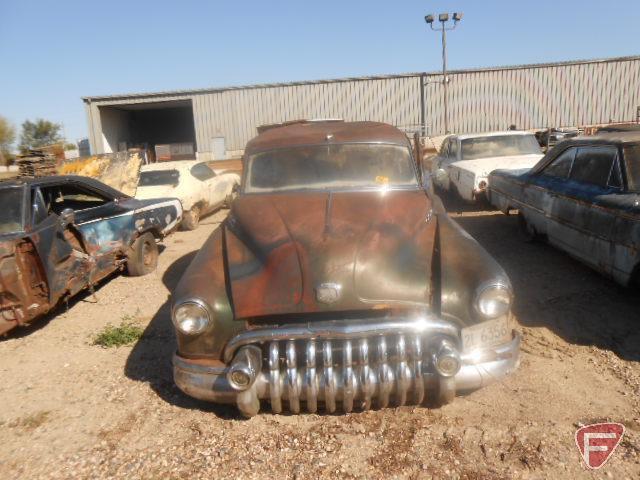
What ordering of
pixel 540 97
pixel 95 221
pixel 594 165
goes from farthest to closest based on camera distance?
pixel 540 97 → pixel 95 221 → pixel 594 165

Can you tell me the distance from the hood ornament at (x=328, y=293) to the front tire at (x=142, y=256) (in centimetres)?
436

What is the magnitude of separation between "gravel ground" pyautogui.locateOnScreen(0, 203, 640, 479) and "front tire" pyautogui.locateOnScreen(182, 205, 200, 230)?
5246 millimetres

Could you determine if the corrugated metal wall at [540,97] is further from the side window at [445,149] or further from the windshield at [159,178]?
the windshield at [159,178]

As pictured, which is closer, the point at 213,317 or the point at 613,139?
the point at 213,317

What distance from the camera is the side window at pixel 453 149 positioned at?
10.7 m

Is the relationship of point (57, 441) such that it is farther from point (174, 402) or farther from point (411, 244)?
point (411, 244)

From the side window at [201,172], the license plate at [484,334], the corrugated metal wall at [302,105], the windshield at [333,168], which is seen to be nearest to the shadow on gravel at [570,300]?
the license plate at [484,334]

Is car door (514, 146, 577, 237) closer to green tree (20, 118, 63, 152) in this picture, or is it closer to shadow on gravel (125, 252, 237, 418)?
shadow on gravel (125, 252, 237, 418)

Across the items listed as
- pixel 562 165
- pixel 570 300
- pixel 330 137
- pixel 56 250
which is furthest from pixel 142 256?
pixel 562 165

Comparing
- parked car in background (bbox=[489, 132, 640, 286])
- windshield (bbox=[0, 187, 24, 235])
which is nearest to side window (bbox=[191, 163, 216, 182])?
windshield (bbox=[0, 187, 24, 235])

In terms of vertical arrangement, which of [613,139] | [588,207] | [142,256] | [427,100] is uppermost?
[427,100]

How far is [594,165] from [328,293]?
4044 millimetres

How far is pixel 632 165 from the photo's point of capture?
191 inches

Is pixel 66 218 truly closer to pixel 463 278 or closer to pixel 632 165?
pixel 463 278
